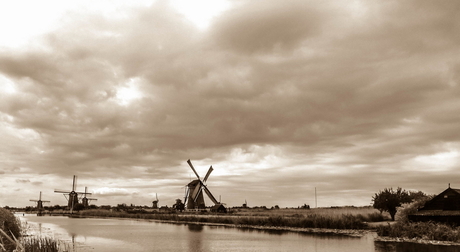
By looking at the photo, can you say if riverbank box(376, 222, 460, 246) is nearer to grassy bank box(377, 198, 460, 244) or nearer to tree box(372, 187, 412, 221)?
grassy bank box(377, 198, 460, 244)

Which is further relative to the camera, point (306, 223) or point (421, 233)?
point (306, 223)

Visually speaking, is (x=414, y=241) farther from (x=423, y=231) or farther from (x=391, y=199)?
(x=391, y=199)

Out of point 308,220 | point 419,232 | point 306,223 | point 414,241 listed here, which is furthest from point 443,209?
point 306,223

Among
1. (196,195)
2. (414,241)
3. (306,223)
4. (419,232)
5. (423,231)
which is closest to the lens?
(414,241)

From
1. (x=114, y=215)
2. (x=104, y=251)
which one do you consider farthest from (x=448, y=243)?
(x=114, y=215)

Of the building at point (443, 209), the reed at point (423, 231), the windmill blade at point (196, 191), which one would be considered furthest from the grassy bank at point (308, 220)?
the windmill blade at point (196, 191)

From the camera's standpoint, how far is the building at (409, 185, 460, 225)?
1528 inches

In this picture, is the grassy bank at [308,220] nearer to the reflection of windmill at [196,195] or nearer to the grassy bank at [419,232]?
the grassy bank at [419,232]

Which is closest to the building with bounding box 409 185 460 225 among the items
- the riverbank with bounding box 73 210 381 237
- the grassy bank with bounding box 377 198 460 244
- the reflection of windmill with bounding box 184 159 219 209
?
the grassy bank with bounding box 377 198 460 244

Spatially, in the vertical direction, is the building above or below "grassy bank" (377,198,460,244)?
above

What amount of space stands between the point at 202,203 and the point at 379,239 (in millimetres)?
78790

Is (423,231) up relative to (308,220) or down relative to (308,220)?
up

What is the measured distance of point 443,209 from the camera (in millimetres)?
40375

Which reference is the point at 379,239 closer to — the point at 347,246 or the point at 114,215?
the point at 347,246
